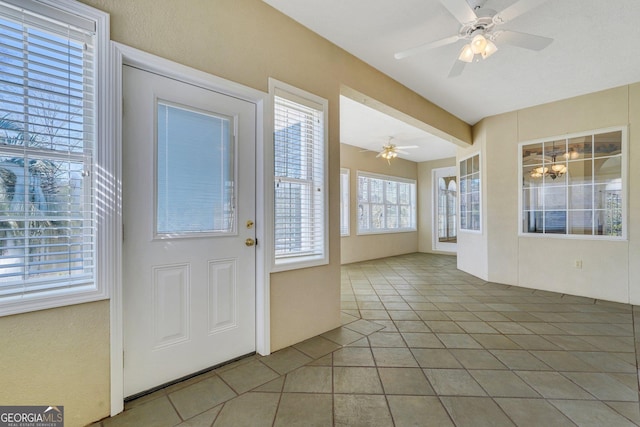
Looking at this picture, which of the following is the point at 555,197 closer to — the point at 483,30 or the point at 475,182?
the point at 475,182

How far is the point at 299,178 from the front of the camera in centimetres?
241

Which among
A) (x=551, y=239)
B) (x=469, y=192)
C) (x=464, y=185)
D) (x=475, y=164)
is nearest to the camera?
(x=551, y=239)

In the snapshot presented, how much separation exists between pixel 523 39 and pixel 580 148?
2.88m

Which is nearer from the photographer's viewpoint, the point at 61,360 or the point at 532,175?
the point at 61,360

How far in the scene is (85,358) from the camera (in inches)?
55.8

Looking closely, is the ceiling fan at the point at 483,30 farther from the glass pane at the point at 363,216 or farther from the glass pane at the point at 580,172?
the glass pane at the point at 363,216

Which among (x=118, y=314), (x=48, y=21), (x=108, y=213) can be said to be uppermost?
(x=48, y=21)

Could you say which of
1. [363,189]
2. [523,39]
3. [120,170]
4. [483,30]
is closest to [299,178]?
[120,170]

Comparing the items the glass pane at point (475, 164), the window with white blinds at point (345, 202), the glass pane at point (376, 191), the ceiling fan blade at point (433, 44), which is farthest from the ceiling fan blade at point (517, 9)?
the glass pane at point (376, 191)

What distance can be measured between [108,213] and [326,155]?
1716mm

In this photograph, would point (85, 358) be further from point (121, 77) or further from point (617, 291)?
point (617, 291)

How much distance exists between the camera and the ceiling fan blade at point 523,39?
6.39ft

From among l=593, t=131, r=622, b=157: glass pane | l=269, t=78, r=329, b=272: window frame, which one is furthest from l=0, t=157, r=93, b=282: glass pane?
l=593, t=131, r=622, b=157: glass pane

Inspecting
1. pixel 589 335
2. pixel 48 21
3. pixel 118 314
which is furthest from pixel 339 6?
pixel 589 335
